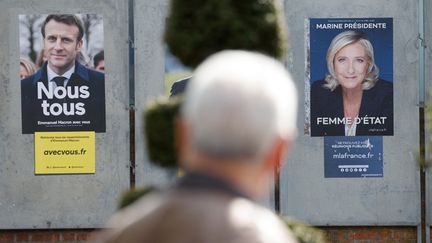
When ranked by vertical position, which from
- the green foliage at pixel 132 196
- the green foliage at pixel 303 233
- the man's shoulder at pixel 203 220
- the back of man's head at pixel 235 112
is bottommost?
the green foliage at pixel 303 233

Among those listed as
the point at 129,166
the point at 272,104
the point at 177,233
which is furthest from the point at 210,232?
the point at 129,166

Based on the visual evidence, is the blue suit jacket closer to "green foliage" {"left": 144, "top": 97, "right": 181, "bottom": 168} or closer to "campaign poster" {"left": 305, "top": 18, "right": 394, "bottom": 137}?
"campaign poster" {"left": 305, "top": 18, "right": 394, "bottom": 137}

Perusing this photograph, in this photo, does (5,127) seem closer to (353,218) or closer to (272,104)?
(353,218)

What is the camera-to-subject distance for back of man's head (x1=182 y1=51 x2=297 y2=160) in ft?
7.32

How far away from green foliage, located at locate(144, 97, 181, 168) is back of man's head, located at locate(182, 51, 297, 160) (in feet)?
5.85

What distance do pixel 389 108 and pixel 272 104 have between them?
8.45 metres

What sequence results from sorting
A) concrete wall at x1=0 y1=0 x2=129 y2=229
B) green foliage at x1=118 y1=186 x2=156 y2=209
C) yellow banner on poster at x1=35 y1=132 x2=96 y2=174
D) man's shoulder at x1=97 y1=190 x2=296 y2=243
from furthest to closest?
yellow banner on poster at x1=35 y1=132 x2=96 y2=174, concrete wall at x1=0 y1=0 x2=129 y2=229, green foliage at x1=118 y1=186 x2=156 y2=209, man's shoulder at x1=97 y1=190 x2=296 y2=243

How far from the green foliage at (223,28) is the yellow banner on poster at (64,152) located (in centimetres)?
639

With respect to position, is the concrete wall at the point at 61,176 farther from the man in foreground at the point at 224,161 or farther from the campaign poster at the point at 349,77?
the man in foreground at the point at 224,161

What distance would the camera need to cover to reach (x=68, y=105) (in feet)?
34.6

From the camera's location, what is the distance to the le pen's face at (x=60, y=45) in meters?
10.4

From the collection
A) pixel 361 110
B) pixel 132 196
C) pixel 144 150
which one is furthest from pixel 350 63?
pixel 132 196

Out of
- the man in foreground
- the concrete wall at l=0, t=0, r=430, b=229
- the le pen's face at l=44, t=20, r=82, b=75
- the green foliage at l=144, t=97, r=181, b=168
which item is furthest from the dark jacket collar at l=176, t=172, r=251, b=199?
the le pen's face at l=44, t=20, r=82, b=75

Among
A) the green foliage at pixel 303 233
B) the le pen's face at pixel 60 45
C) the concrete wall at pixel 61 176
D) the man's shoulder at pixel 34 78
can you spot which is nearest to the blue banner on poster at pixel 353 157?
the concrete wall at pixel 61 176
